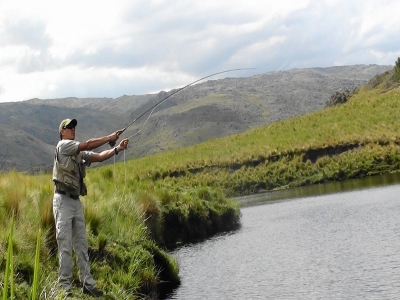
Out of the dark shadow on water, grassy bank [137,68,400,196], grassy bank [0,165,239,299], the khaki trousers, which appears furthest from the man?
grassy bank [137,68,400,196]

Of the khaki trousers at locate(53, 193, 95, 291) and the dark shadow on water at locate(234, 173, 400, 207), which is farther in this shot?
the dark shadow on water at locate(234, 173, 400, 207)

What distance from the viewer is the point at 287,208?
28109mm

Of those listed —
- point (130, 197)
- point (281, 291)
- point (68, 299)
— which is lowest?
point (281, 291)

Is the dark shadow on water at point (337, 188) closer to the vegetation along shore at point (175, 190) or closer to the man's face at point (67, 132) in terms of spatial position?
the vegetation along shore at point (175, 190)

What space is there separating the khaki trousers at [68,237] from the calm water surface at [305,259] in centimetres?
319

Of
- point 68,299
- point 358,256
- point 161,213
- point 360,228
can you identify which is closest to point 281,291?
point 358,256

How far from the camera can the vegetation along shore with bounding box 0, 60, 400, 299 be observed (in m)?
9.56

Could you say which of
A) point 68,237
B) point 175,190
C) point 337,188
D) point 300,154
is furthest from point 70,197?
point 300,154

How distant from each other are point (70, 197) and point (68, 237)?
581mm

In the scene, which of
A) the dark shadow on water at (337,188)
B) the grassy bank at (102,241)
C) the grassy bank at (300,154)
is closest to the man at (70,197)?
the grassy bank at (102,241)

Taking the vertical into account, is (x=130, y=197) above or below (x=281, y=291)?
above

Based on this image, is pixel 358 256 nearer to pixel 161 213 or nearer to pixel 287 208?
pixel 161 213

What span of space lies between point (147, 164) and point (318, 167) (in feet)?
73.1

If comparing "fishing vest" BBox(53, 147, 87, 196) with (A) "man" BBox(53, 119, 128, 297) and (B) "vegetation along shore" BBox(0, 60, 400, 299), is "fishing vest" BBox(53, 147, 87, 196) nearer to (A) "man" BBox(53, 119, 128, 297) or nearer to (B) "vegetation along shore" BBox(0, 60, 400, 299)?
(A) "man" BBox(53, 119, 128, 297)
